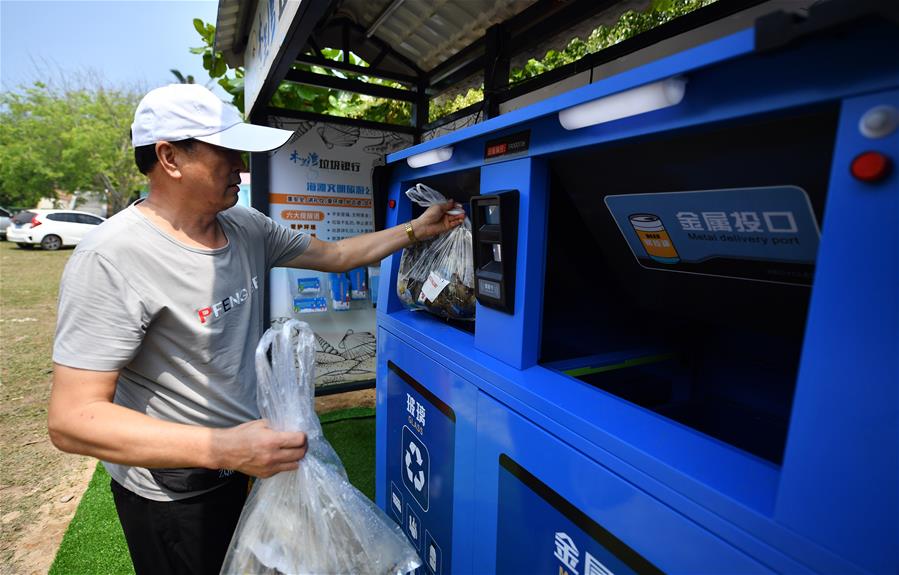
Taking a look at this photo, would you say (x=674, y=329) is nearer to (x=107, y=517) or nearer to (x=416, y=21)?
(x=416, y=21)

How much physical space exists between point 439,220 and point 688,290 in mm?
897

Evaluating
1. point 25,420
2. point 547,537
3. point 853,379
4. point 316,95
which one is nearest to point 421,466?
point 547,537

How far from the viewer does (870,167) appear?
58 cm

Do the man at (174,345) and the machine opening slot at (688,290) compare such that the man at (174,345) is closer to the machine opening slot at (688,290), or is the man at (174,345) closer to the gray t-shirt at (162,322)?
the gray t-shirt at (162,322)

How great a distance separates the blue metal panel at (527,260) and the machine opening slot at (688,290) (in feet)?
0.36

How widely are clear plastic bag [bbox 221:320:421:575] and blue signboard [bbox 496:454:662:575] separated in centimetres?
32

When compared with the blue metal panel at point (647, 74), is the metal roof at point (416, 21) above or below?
above

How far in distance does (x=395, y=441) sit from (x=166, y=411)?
887mm

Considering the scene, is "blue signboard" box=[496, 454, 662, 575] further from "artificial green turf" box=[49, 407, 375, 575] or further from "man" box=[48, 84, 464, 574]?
"artificial green turf" box=[49, 407, 375, 575]

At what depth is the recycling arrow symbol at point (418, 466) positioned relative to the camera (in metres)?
1.71

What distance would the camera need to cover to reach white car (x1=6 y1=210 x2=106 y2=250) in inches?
637

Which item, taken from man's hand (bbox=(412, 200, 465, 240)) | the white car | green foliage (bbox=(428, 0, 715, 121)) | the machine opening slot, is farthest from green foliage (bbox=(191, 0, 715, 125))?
the white car

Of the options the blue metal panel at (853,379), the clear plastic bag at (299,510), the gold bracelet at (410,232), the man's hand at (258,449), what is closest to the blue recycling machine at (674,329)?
the blue metal panel at (853,379)

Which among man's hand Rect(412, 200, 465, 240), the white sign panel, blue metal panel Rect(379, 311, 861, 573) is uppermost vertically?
the white sign panel
